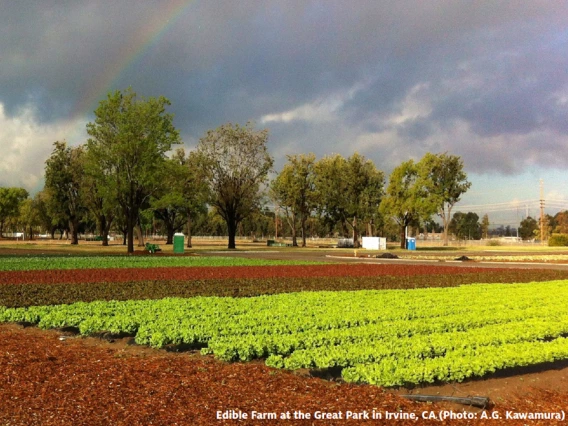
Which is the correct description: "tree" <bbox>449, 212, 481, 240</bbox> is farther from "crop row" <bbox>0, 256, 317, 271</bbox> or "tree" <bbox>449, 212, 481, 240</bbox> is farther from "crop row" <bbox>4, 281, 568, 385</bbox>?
"crop row" <bbox>4, 281, 568, 385</bbox>

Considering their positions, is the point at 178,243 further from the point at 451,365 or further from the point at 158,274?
the point at 451,365

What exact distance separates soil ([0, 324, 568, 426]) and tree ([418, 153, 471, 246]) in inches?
2475

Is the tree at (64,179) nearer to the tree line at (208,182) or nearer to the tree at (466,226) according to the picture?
the tree line at (208,182)

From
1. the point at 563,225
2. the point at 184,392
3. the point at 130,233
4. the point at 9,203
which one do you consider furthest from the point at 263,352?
the point at 563,225

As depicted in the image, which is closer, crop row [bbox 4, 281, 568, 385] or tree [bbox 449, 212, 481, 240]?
crop row [bbox 4, 281, 568, 385]

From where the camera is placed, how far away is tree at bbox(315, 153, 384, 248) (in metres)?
75.5

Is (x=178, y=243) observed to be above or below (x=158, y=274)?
above

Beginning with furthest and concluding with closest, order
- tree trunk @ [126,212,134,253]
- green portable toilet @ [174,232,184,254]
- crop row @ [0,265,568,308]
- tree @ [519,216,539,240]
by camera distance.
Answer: tree @ [519,216,539,240], green portable toilet @ [174,232,184,254], tree trunk @ [126,212,134,253], crop row @ [0,265,568,308]

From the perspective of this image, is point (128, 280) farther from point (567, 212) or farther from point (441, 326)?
point (567, 212)

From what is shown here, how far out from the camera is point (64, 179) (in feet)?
A: 235

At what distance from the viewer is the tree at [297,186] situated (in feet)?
256

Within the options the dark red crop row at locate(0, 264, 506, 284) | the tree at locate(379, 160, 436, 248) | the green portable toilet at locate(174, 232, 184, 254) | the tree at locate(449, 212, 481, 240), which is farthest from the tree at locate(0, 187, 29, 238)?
the tree at locate(449, 212, 481, 240)

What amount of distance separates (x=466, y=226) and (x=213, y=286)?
528 feet

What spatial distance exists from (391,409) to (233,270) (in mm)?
19685
